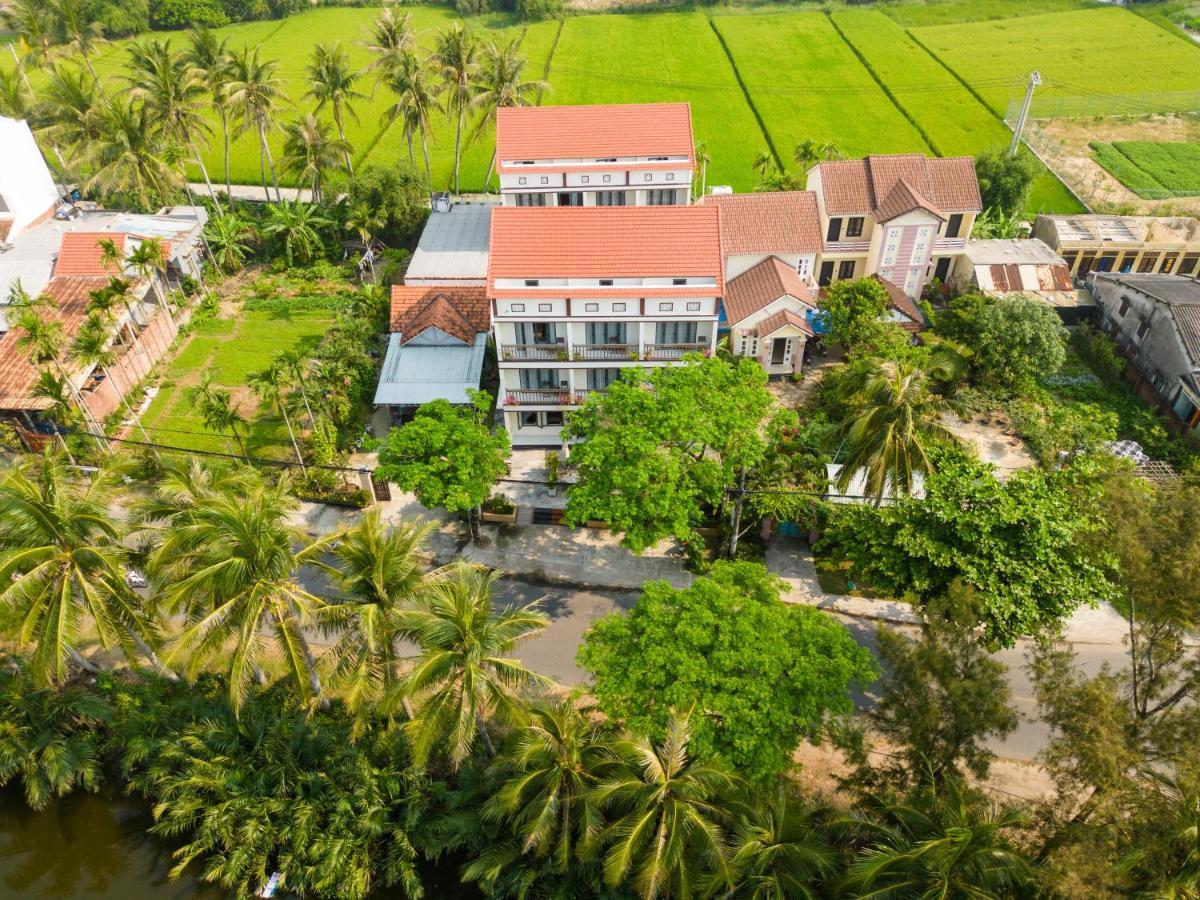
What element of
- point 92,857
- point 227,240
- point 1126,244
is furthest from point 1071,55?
point 92,857

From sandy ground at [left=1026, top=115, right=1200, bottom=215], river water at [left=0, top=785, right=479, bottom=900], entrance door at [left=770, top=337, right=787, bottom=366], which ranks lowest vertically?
river water at [left=0, top=785, right=479, bottom=900]

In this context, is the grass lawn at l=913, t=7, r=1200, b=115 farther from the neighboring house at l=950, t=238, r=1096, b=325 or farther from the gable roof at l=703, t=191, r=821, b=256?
the gable roof at l=703, t=191, r=821, b=256

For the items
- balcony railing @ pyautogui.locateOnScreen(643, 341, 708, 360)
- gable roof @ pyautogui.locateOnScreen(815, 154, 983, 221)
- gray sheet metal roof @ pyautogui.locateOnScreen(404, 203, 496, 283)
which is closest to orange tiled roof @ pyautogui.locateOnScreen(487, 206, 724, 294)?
balcony railing @ pyautogui.locateOnScreen(643, 341, 708, 360)

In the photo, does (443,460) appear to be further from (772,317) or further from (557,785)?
(772,317)

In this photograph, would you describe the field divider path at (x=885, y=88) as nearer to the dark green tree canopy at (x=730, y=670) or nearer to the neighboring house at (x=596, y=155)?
the neighboring house at (x=596, y=155)

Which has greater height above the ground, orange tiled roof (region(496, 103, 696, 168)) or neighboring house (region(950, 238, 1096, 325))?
orange tiled roof (region(496, 103, 696, 168))

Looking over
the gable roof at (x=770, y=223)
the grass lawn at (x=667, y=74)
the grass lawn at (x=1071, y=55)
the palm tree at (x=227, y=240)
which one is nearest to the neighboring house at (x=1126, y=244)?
the gable roof at (x=770, y=223)
